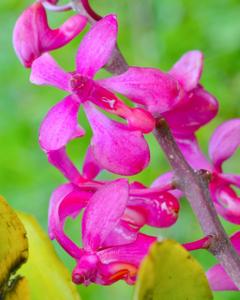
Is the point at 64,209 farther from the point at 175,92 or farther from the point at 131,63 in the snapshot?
the point at 131,63

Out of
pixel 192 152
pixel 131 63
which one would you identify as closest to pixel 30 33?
pixel 192 152

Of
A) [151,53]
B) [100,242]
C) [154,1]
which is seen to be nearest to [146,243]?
[100,242]

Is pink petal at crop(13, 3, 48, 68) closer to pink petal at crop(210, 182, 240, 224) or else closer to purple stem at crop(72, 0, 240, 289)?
purple stem at crop(72, 0, 240, 289)

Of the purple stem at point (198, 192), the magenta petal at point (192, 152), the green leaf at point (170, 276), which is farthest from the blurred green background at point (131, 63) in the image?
the green leaf at point (170, 276)

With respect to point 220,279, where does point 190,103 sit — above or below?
above

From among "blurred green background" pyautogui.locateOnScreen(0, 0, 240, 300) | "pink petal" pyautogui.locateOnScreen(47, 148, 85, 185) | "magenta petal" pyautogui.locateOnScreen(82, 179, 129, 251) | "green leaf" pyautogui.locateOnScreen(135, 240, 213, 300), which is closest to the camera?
"green leaf" pyautogui.locateOnScreen(135, 240, 213, 300)

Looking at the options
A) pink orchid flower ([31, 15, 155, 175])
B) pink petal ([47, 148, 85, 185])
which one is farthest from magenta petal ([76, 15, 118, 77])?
pink petal ([47, 148, 85, 185])
